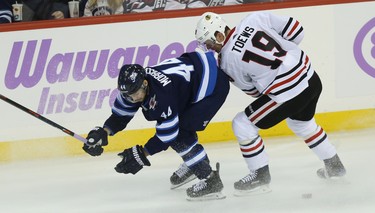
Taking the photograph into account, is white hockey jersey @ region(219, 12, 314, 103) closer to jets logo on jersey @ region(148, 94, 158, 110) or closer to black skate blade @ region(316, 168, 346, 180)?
jets logo on jersey @ region(148, 94, 158, 110)

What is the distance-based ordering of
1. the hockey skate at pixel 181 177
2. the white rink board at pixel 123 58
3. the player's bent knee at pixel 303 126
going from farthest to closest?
1. the white rink board at pixel 123 58
2. the hockey skate at pixel 181 177
3. the player's bent knee at pixel 303 126

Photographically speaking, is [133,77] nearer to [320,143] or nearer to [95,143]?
[95,143]

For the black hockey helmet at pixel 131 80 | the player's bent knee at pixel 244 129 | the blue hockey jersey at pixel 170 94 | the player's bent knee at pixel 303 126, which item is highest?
the black hockey helmet at pixel 131 80

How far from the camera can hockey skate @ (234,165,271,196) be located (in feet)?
13.3

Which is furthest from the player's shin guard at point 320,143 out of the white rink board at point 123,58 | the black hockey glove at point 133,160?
the white rink board at point 123,58

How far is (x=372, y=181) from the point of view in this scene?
419 centimetres

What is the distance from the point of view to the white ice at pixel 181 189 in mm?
3910

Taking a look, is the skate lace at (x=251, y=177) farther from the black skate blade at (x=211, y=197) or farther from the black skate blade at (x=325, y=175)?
the black skate blade at (x=325, y=175)

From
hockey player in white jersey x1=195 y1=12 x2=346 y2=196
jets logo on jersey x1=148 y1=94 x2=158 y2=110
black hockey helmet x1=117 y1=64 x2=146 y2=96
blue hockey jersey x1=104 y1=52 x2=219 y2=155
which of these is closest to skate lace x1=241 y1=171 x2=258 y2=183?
hockey player in white jersey x1=195 y1=12 x2=346 y2=196

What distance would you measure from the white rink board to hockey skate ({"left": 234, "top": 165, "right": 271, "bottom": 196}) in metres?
1.41

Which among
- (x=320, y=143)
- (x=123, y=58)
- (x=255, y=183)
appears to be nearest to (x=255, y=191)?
(x=255, y=183)

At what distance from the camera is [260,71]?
12.8 feet

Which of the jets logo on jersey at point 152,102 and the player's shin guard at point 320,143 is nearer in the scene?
the jets logo on jersey at point 152,102

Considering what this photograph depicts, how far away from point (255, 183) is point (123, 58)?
1.63 metres
